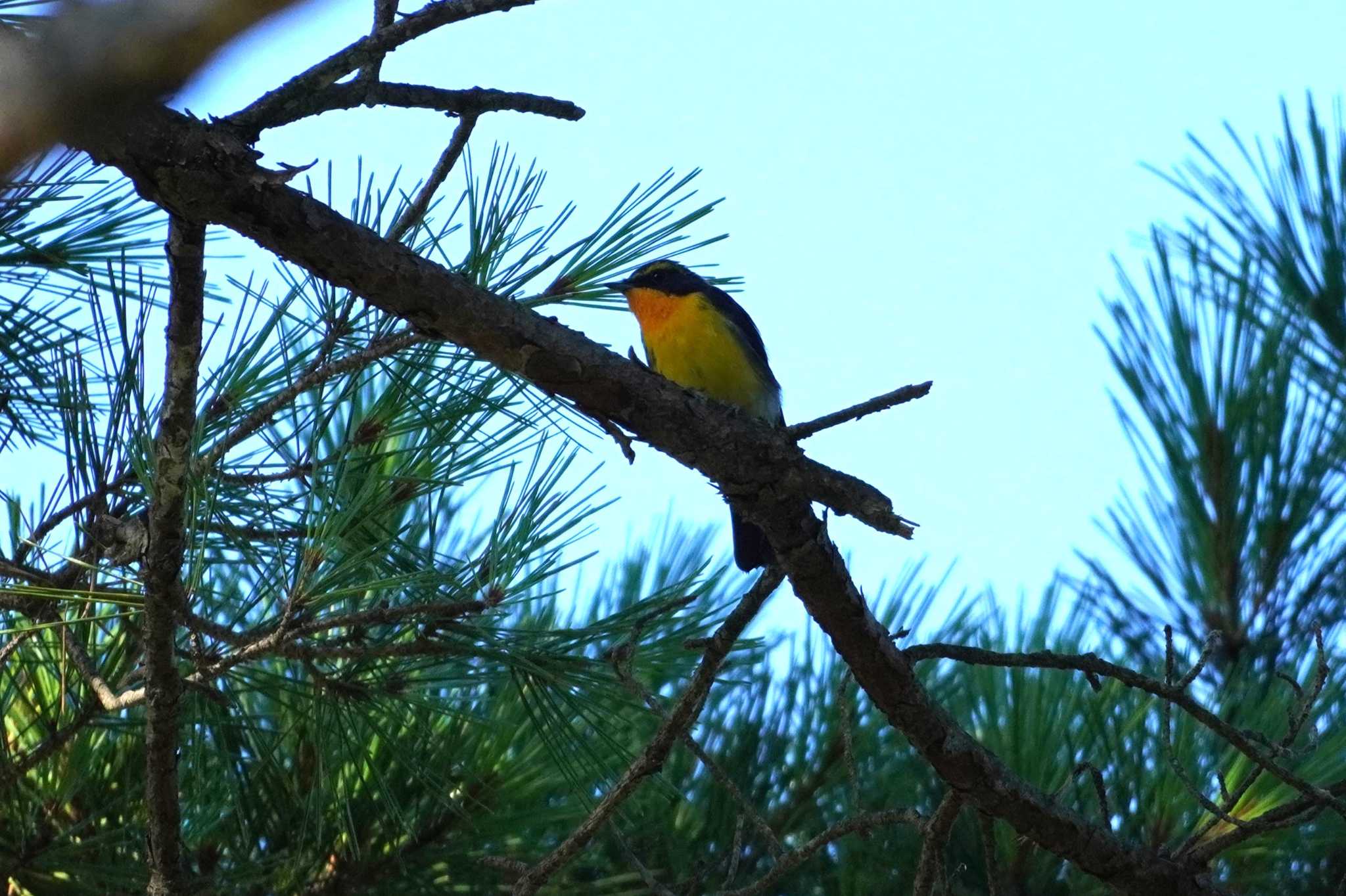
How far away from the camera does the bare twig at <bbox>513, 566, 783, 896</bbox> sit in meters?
1.91

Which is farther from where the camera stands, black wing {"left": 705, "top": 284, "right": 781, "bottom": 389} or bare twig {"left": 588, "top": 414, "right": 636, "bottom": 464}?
black wing {"left": 705, "top": 284, "right": 781, "bottom": 389}

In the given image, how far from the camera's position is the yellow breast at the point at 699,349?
386 cm

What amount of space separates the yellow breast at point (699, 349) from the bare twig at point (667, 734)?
1.86m

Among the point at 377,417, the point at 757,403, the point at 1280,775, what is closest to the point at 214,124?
the point at 377,417

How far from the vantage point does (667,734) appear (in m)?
1.92

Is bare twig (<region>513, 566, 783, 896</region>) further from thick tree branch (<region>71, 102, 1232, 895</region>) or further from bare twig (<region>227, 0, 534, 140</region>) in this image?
bare twig (<region>227, 0, 534, 140</region>)

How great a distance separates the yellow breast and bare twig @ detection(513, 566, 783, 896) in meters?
1.86

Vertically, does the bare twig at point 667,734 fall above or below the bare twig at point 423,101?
below

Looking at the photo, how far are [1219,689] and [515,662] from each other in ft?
5.93

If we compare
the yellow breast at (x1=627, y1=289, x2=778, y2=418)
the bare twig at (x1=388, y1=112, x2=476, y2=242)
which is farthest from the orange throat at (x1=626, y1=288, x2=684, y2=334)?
the bare twig at (x1=388, y1=112, x2=476, y2=242)

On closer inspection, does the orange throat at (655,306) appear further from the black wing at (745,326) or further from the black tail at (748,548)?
the black tail at (748,548)

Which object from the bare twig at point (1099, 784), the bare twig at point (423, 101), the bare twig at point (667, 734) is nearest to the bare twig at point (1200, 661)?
the bare twig at point (1099, 784)

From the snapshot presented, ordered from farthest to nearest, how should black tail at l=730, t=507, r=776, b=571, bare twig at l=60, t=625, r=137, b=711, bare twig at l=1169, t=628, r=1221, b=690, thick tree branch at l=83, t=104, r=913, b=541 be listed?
1. black tail at l=730, t=507, r=776, b=571
2. bare twig at l=60, t=625, r=137, b=711
3. bare twig at l=1169, t=628, r=1221, b=690
4. thick tree branch at l=83, t=104, r=913, b=541

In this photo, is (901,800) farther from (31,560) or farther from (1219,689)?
(31,560)
